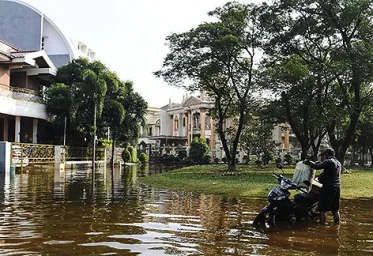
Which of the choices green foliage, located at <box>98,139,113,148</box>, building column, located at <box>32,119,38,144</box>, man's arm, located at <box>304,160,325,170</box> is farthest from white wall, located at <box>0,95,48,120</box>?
man's arm, located at <box>304,160,325,170</box>

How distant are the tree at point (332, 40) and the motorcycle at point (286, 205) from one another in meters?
12.2

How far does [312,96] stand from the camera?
852 inches

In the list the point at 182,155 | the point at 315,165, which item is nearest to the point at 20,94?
the point at 315,165

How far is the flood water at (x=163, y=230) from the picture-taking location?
5.50m

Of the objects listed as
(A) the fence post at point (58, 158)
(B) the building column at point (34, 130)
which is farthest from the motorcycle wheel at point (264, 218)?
(B) the building column at point (34, 130)

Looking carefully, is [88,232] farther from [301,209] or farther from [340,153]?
[340,153]

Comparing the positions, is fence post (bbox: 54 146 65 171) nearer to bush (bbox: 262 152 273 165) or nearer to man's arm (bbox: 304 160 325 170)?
bush (bbox: 262 152 273 165)

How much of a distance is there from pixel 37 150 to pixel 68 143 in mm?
8023

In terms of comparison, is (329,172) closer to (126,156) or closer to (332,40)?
(332,40)

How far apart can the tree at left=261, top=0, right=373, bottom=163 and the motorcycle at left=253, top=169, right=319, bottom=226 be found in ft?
39.9

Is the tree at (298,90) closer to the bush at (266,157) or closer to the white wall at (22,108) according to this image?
the bush at (266,157)

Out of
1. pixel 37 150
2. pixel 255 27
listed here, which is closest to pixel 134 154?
pixel 37 150

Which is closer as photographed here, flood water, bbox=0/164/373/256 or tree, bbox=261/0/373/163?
flood water, bbox=0/164/373/256

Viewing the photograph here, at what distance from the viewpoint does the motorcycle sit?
23.7 ft
